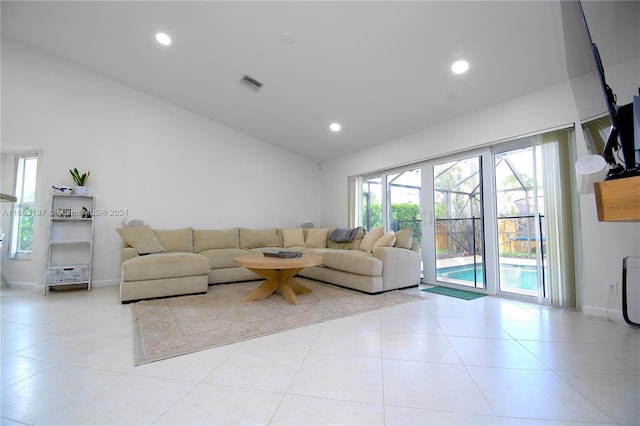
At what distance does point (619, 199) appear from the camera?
77cm

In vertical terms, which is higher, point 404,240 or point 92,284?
point 404,240

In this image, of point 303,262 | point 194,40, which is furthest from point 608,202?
point 194,40

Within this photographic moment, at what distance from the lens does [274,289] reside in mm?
3324

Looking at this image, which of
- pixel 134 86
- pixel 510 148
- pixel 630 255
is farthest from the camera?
pixel 134 86

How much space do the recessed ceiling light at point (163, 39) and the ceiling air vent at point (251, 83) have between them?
0.91 metres

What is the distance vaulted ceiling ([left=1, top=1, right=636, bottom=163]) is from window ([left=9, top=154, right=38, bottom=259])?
1721 millimetres

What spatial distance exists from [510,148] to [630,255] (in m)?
1.60

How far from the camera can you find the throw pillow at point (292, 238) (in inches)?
211

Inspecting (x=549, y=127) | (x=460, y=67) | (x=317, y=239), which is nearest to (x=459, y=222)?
(x=549, y=127)

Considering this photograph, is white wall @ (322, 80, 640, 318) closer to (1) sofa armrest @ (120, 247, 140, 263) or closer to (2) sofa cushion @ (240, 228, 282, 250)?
(2) sofa cushion @ (240, 228, 282, 250)

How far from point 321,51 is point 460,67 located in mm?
1460

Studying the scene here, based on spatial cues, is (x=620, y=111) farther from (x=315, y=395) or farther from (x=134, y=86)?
(x=134, y=86)

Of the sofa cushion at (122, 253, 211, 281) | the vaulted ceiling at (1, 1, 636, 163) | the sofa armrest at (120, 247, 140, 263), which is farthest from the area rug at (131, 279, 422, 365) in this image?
the vaulted ceiling at (1, 1, 636, 163)

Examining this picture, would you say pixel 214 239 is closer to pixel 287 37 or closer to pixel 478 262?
pixel 287 37
